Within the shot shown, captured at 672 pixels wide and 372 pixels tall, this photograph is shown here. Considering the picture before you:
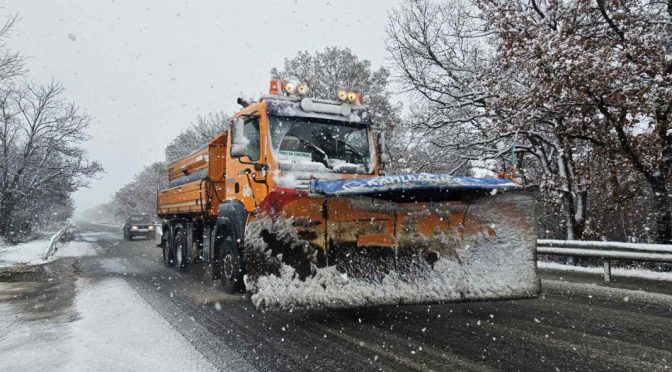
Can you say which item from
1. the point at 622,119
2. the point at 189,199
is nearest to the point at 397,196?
the point at 189,199

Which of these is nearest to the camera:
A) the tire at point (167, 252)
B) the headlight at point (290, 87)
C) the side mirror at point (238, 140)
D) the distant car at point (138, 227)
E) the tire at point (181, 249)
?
the side mirror at point (238, 140)

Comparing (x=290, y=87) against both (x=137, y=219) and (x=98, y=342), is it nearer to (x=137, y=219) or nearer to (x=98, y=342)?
(x=98, y=342)

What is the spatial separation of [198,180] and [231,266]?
2.71 meters

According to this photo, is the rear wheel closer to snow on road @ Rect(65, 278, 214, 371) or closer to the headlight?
snow on road @ Rect(65, 278, 214, 371)

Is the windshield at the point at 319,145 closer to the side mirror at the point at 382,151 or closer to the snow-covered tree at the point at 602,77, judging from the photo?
the side mirror at the point at 382,151

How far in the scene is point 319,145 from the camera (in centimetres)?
Answer: 643

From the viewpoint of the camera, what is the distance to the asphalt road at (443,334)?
3650 mm

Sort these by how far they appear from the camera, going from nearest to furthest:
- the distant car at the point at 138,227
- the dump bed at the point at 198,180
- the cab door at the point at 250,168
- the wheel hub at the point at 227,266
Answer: the cab door at the point at 250,168
the wheel hub at the point at 227,266
the dump bed at the point at 198,180
the distant car at the point at 138,227

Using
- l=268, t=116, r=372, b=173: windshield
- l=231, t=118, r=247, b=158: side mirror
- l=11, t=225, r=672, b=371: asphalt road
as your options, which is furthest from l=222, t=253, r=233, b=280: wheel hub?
l=268, t=116, r=372, b=173: windshield

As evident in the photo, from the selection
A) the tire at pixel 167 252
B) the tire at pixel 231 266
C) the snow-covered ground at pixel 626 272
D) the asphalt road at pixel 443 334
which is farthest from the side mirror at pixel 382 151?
the tire at pixel 167 252

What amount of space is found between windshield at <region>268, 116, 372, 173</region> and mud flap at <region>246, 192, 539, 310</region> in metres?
1.50

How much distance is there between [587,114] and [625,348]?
28.7 ft

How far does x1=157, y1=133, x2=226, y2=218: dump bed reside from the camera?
8133 millimetres

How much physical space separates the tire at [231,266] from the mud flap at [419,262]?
1896 millimetres
